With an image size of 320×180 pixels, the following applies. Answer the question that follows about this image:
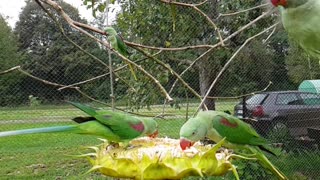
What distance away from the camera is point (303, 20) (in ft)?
0.56

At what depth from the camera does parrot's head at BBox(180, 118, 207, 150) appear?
335 millimetres

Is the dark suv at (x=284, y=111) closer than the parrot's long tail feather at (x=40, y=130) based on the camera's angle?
No

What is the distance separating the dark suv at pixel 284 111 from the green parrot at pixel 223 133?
2.60 metres

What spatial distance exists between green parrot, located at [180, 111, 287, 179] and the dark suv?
2.60 metres

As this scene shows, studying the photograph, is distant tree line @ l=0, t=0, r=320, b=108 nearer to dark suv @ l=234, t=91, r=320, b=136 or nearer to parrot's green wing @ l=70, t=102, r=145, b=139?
dark suv @ l=234, t=91, r=320, b=136

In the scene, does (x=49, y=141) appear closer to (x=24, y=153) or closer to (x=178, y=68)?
(x=24, y=153)

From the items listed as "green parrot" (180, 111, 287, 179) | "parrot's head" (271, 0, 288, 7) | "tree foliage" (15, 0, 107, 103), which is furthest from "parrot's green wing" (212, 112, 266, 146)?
"tree foliage" (15, 0, 107, 103)

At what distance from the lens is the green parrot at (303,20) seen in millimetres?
169

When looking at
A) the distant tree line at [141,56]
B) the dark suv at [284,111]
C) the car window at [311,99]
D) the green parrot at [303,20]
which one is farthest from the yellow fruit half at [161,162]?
the car window at [311,99]

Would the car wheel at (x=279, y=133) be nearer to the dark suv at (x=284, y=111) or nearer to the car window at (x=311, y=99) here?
the dark suv at (x=284, y=111)

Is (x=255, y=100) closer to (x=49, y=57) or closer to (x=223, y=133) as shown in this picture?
(x=49, y=57)

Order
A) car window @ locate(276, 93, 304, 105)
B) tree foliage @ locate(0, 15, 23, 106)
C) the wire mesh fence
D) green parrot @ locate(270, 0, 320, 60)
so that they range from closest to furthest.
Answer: green parrot @ locate(270, 0, 320, 60) < the wire mesh fence < tree foliage @ locate(0, 15, 23, 106) < car window @ locate(276, 93, 304, 105)

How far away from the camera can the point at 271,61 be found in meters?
3.35

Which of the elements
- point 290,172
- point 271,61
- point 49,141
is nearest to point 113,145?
point 290,172
